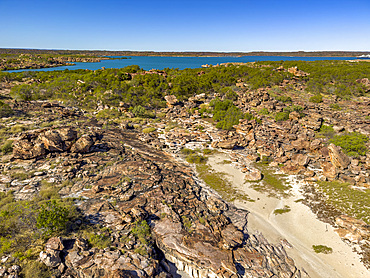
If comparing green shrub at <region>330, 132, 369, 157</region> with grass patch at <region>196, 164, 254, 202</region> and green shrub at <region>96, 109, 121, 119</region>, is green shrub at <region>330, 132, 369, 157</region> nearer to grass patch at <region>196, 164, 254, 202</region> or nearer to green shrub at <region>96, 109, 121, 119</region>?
grass patch at <region>196, 164, 254, 202</region>

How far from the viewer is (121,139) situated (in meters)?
46.0

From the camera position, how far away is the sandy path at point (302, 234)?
69.3 ft

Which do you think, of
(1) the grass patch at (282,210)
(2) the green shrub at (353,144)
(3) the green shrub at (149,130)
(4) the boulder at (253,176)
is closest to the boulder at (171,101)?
(3) the green shrub at (149,130)

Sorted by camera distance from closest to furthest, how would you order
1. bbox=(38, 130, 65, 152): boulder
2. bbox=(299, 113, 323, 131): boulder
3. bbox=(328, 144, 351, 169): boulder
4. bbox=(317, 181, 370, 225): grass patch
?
bbox=(317, 181, 370, 225): grass patch → bbox=(38, 130, 65, 152): boulder → bbox=(328, 144, 351, 169): boulder → bbox=(299, 113, 323, 131): boulder

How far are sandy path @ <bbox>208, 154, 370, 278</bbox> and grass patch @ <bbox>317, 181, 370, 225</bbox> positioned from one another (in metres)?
4.53

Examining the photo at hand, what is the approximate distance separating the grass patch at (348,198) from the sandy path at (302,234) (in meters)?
4.53

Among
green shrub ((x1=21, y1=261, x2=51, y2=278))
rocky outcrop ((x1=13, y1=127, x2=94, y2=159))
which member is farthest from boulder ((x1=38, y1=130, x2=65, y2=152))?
green shrub ((x1=21, y1=261, x2=51, y2=278))

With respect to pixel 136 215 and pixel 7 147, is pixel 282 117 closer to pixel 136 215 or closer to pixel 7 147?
pixel 136 215

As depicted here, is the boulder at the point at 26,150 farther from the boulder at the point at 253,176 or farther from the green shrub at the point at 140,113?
the green shrub at the point at 140,113

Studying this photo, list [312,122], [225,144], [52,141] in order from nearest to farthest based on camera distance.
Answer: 1. [52,141]
2. [225,144]
3. [312,122]

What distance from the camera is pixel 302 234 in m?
25.4

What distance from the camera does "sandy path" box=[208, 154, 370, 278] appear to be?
21109 millimetres

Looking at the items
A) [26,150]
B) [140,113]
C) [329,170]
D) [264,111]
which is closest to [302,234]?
[329,170]

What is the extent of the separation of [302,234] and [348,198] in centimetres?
1173
